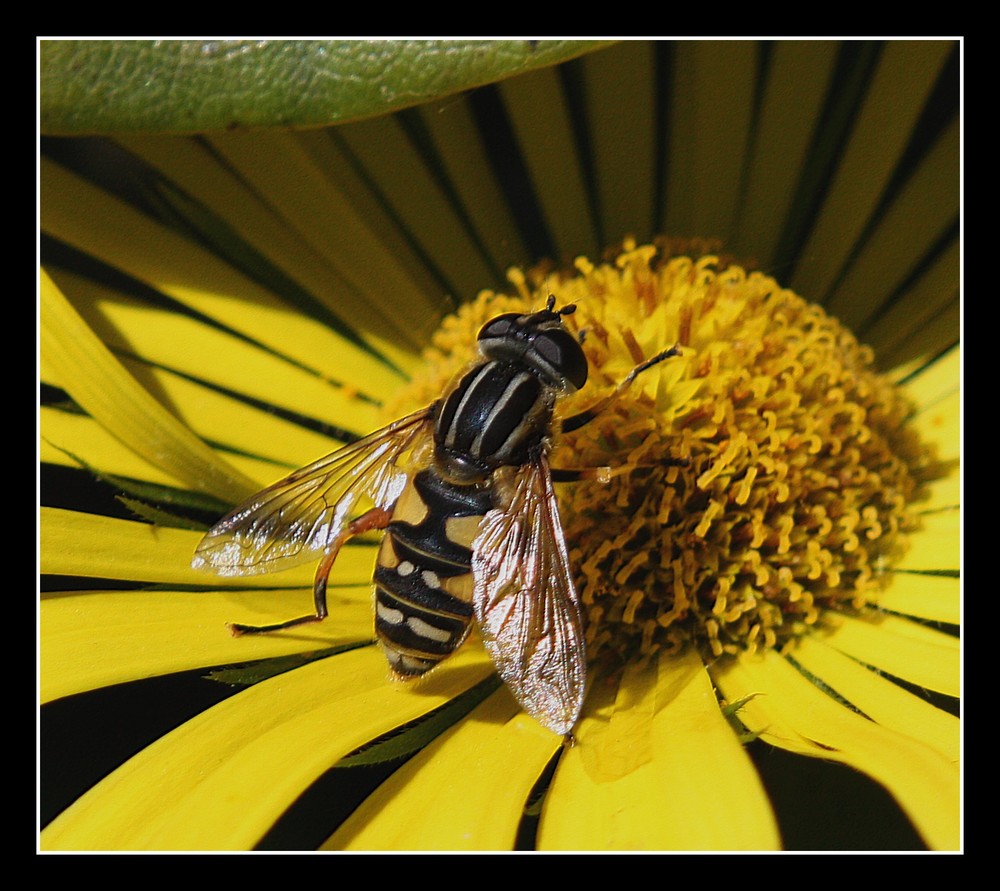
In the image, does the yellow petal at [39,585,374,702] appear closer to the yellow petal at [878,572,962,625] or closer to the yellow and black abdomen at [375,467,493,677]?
the yellow and black abdomen at [375,467,493,677]

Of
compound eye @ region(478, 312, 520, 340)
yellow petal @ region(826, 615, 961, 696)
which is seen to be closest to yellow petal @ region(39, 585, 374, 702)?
compound eye @ region(478, 312, 520, 340)

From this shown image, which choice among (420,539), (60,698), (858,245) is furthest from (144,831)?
(858,245)

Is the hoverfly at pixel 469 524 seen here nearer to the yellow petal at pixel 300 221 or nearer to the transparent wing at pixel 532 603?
the transparent wing at pixel 532 603

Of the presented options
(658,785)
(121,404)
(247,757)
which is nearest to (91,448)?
(121,404)

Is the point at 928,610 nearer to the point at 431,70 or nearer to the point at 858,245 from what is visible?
the point at 858,245

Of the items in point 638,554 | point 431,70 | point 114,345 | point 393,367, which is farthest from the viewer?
point 393,367

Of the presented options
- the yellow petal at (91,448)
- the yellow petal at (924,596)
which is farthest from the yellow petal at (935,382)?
the yellow petal at (91,448)
